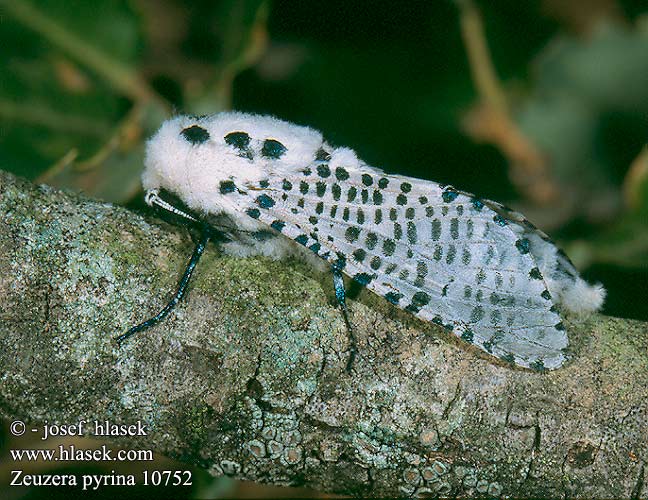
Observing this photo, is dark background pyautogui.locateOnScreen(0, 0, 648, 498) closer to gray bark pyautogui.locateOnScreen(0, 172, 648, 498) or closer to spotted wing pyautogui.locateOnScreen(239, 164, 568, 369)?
spotted wing pyautogui.locateOnScreen(239, 164, 568, 369)

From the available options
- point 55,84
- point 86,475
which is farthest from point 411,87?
point 86,475

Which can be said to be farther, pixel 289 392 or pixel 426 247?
pixel 426 247

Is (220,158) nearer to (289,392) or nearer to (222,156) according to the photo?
(222,156)

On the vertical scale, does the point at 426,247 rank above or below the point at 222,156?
below

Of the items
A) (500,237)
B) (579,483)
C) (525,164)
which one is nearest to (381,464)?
(579,483)

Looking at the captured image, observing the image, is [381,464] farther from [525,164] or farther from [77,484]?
[525,164]

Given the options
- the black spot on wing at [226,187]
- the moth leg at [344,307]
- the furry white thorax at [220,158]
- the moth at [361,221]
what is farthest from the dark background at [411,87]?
the moth leg at [344,307]
